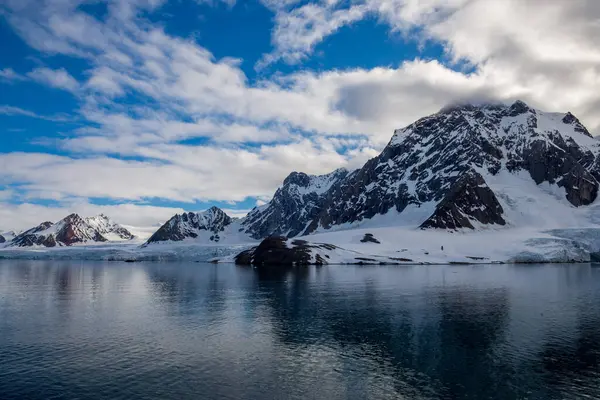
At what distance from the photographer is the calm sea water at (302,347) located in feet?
108

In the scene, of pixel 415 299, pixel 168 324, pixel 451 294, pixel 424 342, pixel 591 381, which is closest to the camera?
pixel 591 381

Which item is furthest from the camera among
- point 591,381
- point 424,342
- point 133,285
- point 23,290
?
point 133,285

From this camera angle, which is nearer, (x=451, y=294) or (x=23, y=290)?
(x=451, y=294)

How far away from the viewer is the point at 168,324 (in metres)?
56.1

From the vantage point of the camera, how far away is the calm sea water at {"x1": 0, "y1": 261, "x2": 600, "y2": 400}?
1296 inches

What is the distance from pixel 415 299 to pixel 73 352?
173ft

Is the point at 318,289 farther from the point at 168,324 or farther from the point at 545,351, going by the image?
the point at 545,351

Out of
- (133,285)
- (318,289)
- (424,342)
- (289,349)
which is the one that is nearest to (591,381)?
(424,342)

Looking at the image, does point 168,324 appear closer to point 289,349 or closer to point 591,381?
point 289,349

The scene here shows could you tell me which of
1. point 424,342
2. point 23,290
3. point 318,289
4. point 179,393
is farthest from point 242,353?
point 23,290

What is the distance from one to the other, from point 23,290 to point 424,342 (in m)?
82.4

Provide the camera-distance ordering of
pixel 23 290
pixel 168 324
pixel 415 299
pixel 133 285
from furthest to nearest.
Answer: pixel 133 285 < pixel 23 290 < pixel 415 299 < pixel 168 324

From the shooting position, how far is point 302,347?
44500 millimetres

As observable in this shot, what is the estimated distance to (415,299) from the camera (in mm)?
77438
